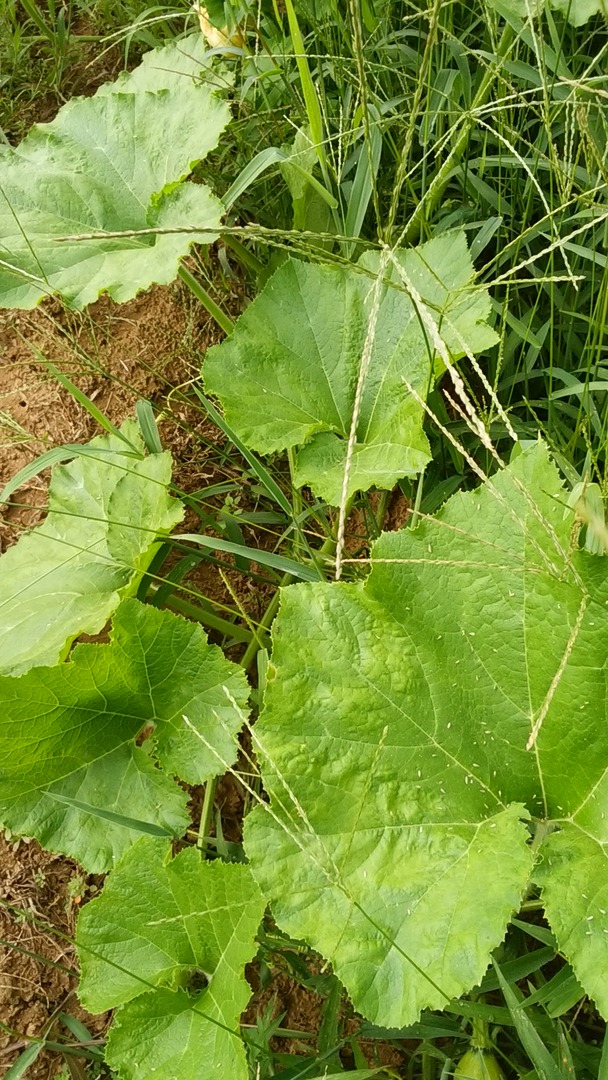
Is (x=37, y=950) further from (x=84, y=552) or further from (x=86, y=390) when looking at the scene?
(x=86, y=390)

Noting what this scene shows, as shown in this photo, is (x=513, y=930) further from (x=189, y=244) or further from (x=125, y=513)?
(x=189, y=244)

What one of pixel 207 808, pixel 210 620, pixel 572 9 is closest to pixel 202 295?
pixel 210 620

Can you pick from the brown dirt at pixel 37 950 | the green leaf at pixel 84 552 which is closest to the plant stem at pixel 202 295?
the green leaf at pixel 84 552

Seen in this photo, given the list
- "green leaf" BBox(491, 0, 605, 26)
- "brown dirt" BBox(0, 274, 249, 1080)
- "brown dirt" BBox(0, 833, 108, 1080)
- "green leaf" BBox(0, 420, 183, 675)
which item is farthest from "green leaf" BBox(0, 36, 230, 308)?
"brown dirt" BBox(0, 833, 108, 1080)

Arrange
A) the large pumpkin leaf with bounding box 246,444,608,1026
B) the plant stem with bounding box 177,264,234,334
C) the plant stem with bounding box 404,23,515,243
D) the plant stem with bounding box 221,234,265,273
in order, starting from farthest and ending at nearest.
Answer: the plant stem with bounding box 221,234,265,273, the plant stem with bounding box 177,264,234,334, the plant stem with bounding box 404,23,515,243, the large pumpkin leaf with bounding box 246,444,608,1026

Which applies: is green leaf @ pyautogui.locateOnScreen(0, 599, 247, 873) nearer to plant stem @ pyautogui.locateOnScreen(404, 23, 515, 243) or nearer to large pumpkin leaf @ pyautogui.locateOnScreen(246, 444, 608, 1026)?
large pumpkin leaf @ pyautogui.locateOnScreen(246, 444, 608, 1026)

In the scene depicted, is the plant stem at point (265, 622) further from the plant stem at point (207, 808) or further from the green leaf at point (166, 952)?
the green leaf at point (166, 952)
